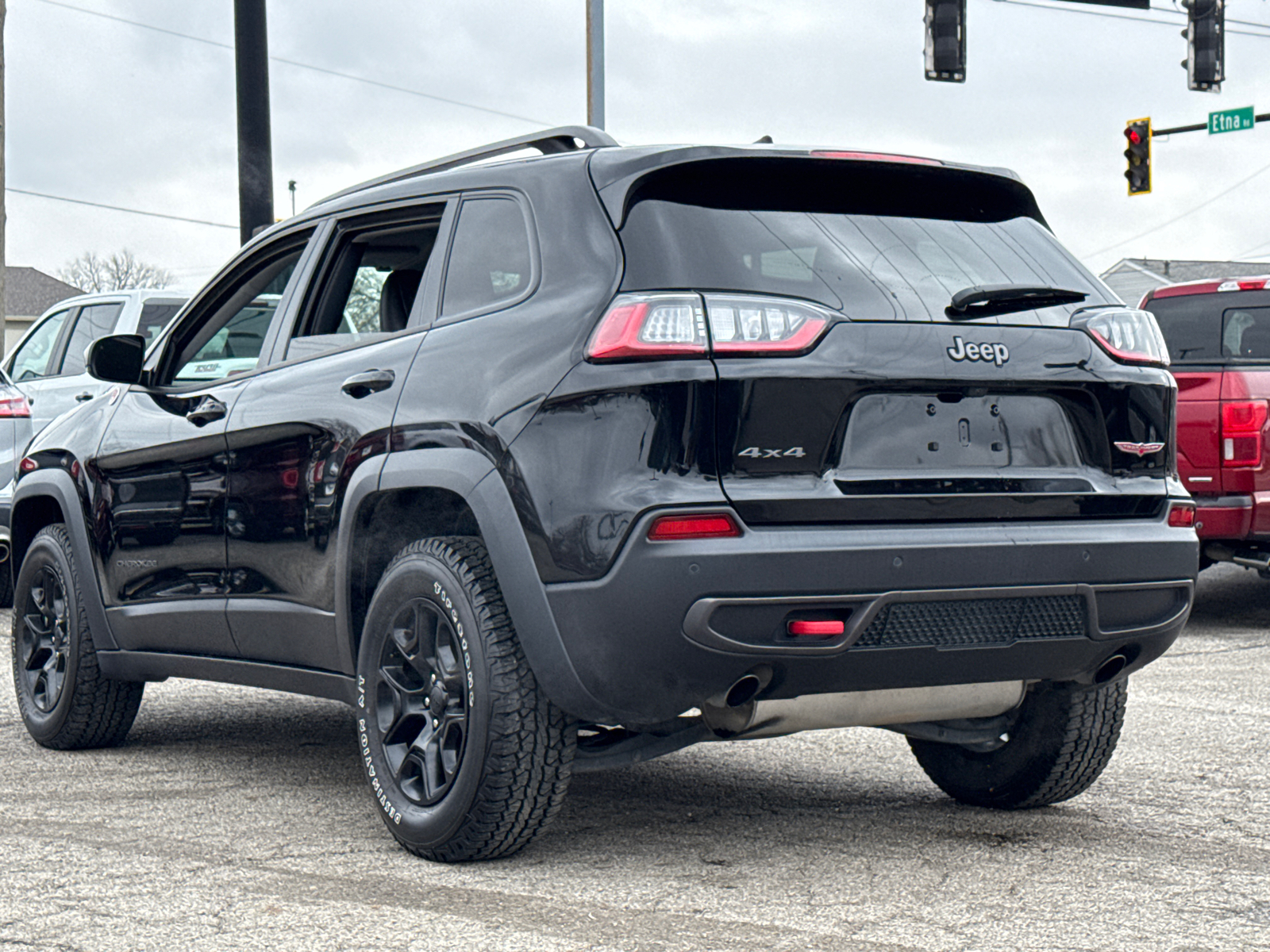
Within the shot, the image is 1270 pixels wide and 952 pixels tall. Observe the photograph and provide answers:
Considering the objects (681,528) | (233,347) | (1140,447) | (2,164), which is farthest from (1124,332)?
(2,164)

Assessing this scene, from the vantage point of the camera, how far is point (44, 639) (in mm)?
6117

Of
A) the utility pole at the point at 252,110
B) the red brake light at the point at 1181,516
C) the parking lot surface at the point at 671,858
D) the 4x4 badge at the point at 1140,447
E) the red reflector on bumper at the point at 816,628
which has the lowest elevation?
the parking lot surface at the point at 671,858

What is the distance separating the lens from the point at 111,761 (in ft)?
18.8

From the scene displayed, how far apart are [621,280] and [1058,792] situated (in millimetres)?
2041

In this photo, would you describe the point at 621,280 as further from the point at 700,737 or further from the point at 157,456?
the point at 157,456

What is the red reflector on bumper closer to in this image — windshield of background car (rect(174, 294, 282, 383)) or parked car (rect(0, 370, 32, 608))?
windshield of background car (rect(174, 294, 282, 383))

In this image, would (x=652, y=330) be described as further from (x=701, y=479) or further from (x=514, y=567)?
(x=514, y=567)

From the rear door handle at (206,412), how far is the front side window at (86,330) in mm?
7411

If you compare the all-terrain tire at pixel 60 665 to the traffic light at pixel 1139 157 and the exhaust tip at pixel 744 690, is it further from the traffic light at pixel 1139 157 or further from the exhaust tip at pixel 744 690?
the traffic light at pixel 1139 157

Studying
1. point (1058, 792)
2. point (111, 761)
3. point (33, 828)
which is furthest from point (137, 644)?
point (1058, 792)

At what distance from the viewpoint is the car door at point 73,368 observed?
12.3m

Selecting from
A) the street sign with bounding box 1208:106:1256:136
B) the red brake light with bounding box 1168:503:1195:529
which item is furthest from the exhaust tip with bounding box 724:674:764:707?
the street sign with bounding box 1208:106:1256:136

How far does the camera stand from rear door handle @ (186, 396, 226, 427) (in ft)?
17.0

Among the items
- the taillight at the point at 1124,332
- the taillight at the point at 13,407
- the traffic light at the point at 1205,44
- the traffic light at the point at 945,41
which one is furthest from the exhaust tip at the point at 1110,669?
the traffic light at the point at 1205,44
